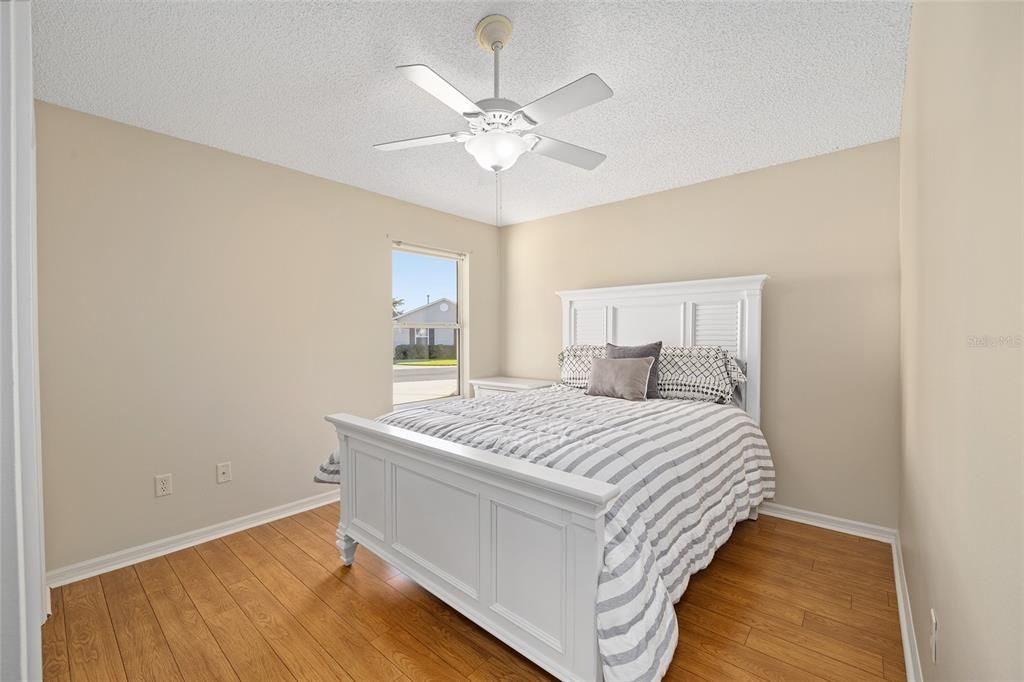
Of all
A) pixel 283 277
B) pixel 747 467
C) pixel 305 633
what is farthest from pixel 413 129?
pixel 747 467

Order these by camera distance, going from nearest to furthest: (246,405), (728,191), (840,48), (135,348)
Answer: (840,48) → (135,348) → (246,405) → (728,191)

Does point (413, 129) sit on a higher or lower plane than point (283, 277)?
higher

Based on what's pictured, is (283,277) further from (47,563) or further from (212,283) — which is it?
(47,563)

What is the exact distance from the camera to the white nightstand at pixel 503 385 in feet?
12.8

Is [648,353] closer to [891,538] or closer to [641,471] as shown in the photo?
[641,471]

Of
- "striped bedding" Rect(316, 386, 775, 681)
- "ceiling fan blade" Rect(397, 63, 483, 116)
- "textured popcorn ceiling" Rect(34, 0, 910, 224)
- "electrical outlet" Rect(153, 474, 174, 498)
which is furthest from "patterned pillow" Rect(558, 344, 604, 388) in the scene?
"electrical outlet" Rect(153, 474, 174, 498)

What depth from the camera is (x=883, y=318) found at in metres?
2.72

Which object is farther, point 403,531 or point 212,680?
point 403,531

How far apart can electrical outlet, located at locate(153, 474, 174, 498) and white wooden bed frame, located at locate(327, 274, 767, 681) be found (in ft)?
3.57

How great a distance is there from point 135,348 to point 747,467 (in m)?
3.51

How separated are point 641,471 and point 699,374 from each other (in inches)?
61.2

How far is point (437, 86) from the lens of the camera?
1606 millimetres

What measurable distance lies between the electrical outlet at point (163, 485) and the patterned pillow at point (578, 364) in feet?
8.71

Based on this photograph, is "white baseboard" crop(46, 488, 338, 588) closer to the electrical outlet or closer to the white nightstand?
the electrical outlet
